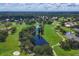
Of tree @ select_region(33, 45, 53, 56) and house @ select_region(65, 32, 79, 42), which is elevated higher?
house @ select_region(65, 32, 79, 42)

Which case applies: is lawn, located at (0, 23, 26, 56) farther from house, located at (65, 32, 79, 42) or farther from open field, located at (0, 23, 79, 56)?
house, located at (65, 32, 79, 42)

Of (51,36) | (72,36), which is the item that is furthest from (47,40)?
(72,36)

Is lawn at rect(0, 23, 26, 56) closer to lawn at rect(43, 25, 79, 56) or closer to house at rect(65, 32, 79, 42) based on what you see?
lawn at rect(43, 25, 79, 56)

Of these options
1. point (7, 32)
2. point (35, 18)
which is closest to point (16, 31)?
point (7, 32)

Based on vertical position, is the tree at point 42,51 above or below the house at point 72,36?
below

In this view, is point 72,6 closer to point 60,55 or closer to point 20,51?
point 60,55

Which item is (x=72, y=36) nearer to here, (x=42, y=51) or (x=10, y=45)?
(x=42, y=51)

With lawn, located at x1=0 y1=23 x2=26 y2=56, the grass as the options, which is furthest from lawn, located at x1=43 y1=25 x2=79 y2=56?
lawn, located at x1=0 y1=23 x2=26 y2=56

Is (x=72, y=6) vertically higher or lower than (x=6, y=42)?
higher

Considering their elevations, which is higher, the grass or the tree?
the grass

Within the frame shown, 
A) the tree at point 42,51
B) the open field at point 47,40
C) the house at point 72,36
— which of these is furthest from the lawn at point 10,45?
the house at point 72,36

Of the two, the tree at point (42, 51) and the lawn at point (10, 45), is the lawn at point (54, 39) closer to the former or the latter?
the tree at point (42, 51)
